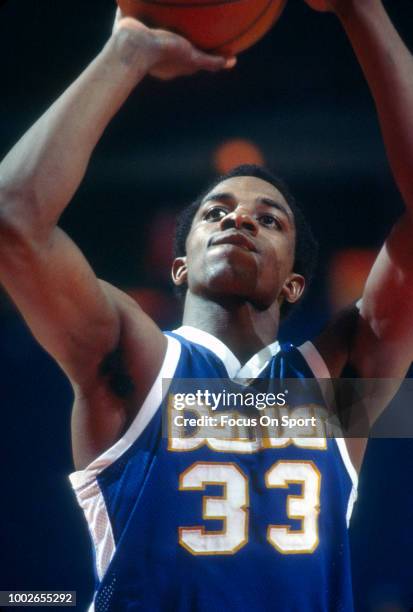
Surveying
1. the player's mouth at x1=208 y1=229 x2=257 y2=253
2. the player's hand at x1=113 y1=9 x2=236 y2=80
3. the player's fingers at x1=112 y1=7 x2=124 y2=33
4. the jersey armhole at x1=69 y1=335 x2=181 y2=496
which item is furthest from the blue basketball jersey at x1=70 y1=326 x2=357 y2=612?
the player's fingers at x1=112 y1=7 x2=124 y2=33

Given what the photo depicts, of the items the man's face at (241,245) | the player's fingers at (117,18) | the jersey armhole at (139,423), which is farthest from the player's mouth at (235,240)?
the player's fingers at (117,18)

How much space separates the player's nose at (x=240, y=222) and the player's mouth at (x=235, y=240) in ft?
0.06

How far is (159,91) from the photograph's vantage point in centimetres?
187

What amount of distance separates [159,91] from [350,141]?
17.5 inches

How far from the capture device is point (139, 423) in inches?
62.5

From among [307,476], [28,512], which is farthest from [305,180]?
[28,512]

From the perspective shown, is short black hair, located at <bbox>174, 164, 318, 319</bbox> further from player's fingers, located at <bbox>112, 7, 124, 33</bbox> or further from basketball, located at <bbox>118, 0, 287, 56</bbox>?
player's fingers, located at <bbox>112, 7, 124, 33</bbox>

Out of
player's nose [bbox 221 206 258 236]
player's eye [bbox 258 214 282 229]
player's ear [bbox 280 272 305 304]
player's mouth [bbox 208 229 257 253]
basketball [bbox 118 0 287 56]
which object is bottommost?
player's ear [bbox 280 272 305 304]

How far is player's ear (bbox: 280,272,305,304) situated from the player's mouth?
13cm

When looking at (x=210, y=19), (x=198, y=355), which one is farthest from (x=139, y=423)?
(x=210, y=19)

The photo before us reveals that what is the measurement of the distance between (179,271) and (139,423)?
385mm

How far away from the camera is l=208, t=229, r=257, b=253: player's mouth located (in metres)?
1.73

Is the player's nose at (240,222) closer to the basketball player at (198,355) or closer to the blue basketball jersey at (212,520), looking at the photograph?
the basketball player at (198,355)

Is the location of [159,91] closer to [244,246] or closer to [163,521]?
[244,246]
